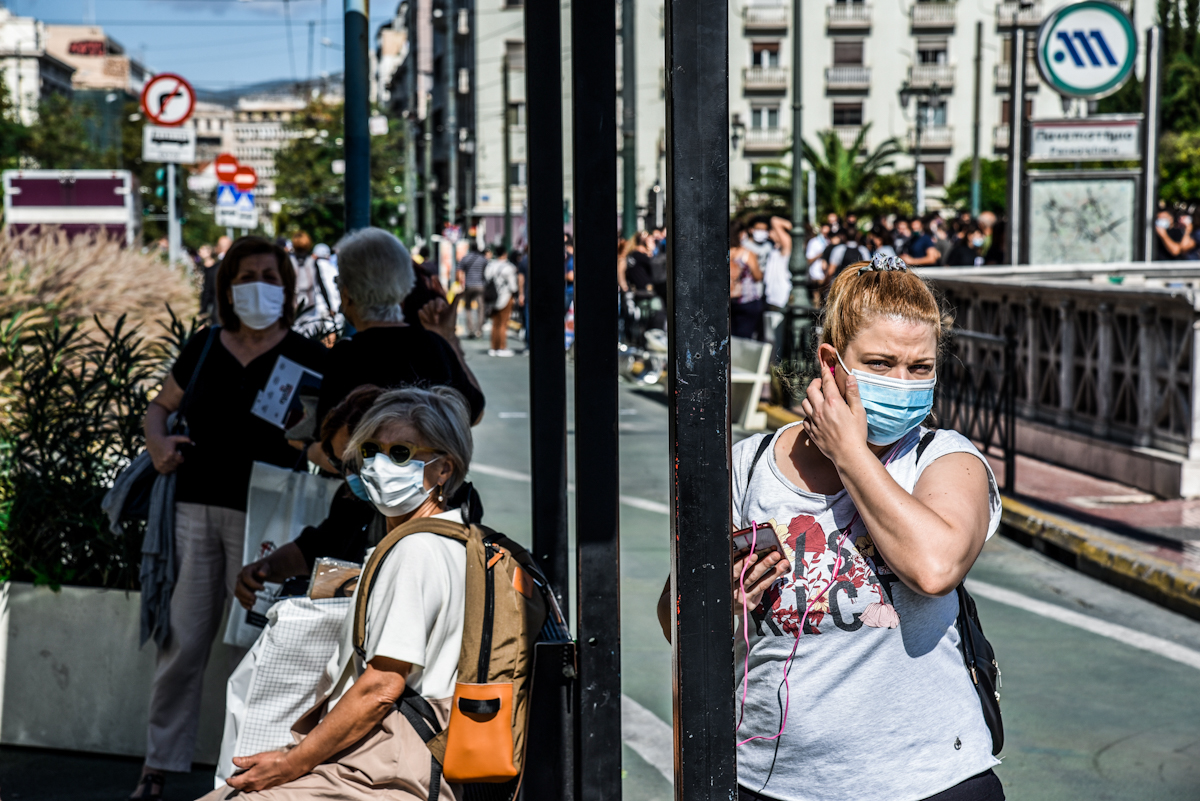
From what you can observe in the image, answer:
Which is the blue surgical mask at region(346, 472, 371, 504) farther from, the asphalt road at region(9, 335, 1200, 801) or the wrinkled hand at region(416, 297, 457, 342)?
the asphalt road at region(9, 335, 1200, 801)

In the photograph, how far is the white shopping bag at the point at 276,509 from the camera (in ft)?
13.9

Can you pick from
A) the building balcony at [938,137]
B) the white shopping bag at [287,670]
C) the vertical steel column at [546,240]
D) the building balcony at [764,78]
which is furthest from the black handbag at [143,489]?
the building balcony at [938,137]

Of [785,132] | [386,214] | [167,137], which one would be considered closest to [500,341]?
[167,137]

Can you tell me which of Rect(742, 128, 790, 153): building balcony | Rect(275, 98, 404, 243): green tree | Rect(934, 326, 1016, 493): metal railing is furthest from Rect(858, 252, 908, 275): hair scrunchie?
Rect(742, 128, 790, 153): building balcony

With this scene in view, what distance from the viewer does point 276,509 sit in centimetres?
427

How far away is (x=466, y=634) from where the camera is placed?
301 cm

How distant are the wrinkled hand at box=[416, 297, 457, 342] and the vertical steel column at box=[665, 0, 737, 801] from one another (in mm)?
2581

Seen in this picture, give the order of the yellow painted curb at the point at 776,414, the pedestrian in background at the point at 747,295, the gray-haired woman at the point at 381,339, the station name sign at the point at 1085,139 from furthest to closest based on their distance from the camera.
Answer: the pedestrian in background at the point at 747,295 → the station name sign at the point at 1085,139 → the yellow painted curb at the point at 776,414 → the gray-haired woman at the point at 381,339

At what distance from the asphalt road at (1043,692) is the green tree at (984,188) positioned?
170ft

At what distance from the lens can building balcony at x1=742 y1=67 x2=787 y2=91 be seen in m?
77.9

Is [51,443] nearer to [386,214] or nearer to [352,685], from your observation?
[352,685]

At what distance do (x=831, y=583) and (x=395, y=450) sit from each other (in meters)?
1.24

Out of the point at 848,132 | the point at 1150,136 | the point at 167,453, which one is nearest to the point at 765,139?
the point at 848,132

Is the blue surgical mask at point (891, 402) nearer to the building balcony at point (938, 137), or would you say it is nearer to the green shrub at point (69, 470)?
the green shrub at point (69, 470)
